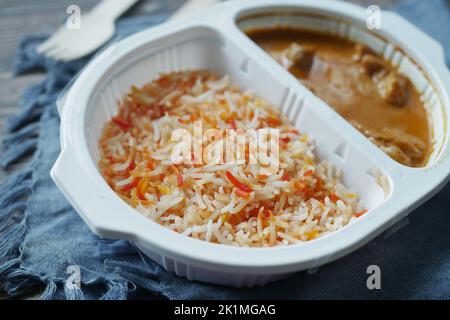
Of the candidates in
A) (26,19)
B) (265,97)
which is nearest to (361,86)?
(265,97)

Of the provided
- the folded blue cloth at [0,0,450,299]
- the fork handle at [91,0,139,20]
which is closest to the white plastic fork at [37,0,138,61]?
the fork handle at [91,0,139,20]

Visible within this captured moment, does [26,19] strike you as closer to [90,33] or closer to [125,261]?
[90,33]

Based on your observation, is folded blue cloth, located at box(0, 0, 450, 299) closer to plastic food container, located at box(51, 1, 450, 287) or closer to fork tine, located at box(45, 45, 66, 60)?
plastic food container, located at box(51, 1, 450, 287)

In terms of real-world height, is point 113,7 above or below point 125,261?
above

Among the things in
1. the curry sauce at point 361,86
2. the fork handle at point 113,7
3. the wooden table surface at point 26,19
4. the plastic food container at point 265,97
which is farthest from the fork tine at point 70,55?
the curry sauce at point 361,86
